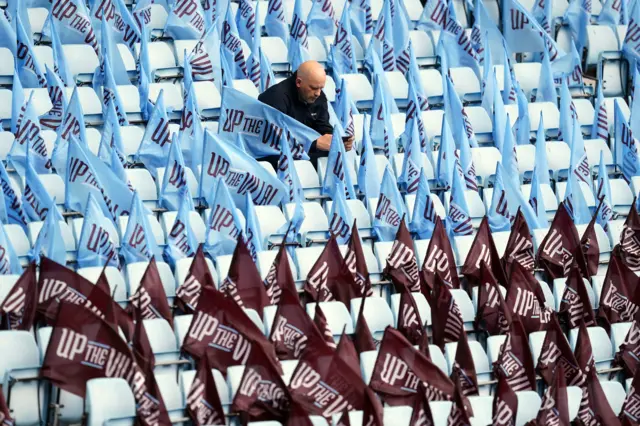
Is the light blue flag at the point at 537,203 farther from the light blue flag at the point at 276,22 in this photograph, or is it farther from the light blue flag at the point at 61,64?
the light blue flag at the point at 61,64

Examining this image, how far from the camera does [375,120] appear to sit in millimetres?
11945

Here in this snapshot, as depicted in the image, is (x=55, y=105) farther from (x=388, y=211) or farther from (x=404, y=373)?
(x=404, y=373)

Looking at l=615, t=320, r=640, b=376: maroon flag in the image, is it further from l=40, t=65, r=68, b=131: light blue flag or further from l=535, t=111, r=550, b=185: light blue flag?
l=40, t=65, r=68, b=131: light blue flag

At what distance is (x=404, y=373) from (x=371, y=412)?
0.57 metres

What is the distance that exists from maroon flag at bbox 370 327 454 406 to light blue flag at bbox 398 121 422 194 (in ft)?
10.6

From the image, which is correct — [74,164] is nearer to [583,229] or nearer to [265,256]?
[265,256]

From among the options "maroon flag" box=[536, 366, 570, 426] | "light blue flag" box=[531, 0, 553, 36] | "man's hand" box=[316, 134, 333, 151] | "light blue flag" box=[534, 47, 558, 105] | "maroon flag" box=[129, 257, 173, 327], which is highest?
"light blue flag" box=[531, 0, 553, 36]

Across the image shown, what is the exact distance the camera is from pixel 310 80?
1080 centimetres

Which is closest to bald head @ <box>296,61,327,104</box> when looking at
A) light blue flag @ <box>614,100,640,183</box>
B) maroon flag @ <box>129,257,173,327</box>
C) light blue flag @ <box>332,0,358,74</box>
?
light blue flag @ <box>332,0,358,74</box>

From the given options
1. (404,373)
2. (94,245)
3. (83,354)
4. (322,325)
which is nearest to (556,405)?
(404,373)

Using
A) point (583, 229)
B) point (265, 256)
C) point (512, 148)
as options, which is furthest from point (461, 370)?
point (512, 148)

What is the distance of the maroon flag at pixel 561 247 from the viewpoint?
10328 millimetres

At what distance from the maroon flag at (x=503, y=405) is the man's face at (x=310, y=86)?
3381 mm

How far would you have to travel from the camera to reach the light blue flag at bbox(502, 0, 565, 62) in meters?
13.7
